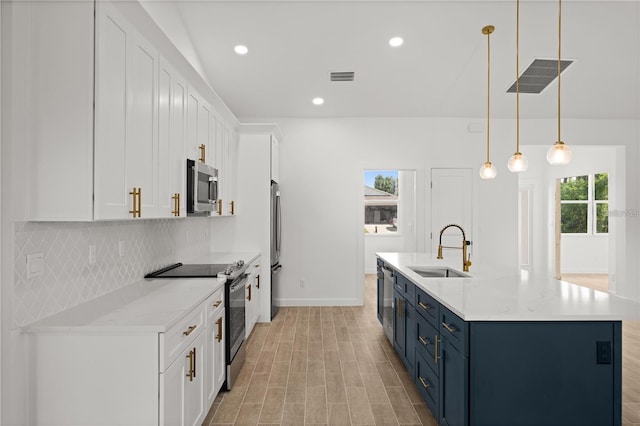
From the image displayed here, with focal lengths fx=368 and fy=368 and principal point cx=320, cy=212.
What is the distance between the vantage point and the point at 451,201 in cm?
587

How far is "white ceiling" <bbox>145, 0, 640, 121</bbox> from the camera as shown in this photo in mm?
3869

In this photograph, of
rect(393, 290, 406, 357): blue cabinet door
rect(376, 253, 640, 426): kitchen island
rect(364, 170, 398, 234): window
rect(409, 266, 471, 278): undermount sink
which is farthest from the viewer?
rect(364, 170, 398, 234): window

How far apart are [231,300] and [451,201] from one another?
13.6ft

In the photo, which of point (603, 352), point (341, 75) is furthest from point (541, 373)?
point (341, 75)

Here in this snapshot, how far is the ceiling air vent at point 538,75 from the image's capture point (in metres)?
4.64

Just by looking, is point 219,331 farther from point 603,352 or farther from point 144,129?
point 603,352

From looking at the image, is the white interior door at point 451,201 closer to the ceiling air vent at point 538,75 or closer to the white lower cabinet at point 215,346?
the ceiling air vent at point 538,75

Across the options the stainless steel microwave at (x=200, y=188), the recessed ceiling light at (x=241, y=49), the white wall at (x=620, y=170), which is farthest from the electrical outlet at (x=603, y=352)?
the white wall at (x=620, y=170)

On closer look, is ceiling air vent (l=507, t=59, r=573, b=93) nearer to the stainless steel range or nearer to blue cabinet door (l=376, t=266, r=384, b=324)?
blue cabinet door (l=376, t=266, r=384, b=324)

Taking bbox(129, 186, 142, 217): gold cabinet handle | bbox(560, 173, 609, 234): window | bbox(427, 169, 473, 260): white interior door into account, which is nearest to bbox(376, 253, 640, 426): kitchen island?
bbox(129, 186, 142, 217): gold cabinet handle

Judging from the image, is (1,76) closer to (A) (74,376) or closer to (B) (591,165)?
(A) (74,376)

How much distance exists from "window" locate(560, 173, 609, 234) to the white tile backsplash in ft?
30.4

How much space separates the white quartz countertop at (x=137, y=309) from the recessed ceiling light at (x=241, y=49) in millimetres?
2845

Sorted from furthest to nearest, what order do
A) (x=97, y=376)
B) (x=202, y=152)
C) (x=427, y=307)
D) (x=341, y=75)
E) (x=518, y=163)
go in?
(x=341, y=75) < (x=202, y=152) < (x=518, y=163) < (x=427, y=307) < (x=97, y=376)
